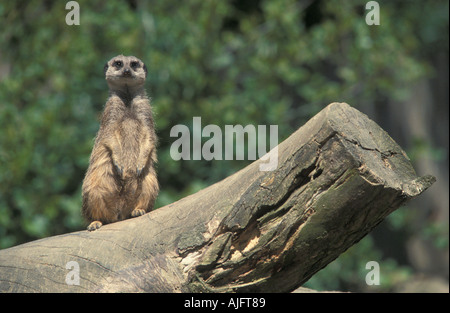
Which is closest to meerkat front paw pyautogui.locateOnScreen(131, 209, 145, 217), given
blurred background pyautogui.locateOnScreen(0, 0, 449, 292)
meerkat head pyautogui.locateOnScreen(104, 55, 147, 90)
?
meerkat head pyautogui.locateOnScreen(104, 55, 147, 90)

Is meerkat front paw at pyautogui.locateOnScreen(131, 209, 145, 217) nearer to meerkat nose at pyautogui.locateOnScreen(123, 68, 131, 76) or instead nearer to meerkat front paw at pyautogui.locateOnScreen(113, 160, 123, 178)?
meerkat front paw at pyautogui.locateOnScreen(113, 160, 123, 178)

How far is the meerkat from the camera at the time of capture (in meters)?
2.84

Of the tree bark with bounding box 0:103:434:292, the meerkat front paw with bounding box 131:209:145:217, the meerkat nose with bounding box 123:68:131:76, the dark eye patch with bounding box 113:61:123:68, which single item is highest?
the dark eye patch with bounding box 113:61:123:68

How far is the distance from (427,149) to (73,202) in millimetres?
3146

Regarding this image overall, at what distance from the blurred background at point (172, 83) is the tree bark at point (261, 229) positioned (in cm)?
199

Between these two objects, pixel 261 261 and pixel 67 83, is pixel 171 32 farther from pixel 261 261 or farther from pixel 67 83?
→ pixel 261 261

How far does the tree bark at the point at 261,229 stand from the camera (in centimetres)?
175

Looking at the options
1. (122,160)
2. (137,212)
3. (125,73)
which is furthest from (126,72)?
(137,212)

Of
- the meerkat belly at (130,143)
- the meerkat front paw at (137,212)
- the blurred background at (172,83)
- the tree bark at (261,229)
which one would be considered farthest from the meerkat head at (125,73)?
the tree bark at (261,229)

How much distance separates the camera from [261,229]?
1871 millimetres

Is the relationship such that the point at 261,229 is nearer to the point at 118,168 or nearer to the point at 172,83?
the point at 118,168

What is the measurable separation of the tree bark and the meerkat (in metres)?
0.63

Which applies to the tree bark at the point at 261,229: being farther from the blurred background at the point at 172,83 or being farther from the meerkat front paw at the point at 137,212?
the blurred background at the point at 172,83

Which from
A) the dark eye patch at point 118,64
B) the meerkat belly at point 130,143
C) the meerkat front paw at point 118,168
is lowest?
the meerkat front paw at point 118,168
